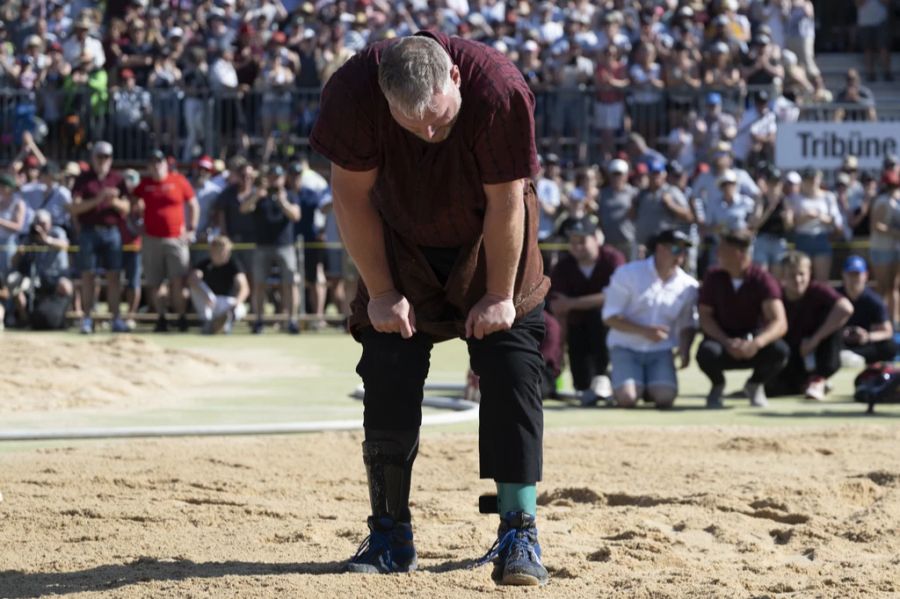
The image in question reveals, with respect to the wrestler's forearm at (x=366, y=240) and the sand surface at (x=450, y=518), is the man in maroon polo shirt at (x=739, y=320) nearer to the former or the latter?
the sand surface at (x=450, y=518)

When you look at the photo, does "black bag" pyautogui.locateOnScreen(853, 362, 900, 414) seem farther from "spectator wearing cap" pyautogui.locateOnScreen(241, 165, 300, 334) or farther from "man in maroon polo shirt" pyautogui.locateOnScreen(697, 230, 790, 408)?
"spectator wearing cap" pyautogui.locateOnScreen(241, 165, 300, 334)

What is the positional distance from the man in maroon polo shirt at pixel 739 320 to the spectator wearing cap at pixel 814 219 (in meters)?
5.92

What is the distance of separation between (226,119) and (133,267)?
3747 mm

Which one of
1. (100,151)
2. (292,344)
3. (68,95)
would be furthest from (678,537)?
(68,95)

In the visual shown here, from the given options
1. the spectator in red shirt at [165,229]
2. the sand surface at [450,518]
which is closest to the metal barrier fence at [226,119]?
the spectator in red shirt at [165,229]

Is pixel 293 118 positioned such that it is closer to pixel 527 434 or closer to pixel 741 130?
pixel 741 130

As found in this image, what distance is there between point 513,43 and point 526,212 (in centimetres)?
1660

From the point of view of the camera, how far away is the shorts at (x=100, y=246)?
60.4ft

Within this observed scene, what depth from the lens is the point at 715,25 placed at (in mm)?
21625

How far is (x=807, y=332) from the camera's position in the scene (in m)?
12.7

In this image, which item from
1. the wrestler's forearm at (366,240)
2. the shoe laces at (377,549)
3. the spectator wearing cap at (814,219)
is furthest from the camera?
the spectator wearing cap at (814,219)

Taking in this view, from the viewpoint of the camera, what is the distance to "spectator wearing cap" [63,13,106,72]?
73.9ft

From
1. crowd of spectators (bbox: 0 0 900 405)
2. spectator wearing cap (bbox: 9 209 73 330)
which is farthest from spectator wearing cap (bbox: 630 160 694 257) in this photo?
spectator wearing cap (bbox: 9 209 73 330)

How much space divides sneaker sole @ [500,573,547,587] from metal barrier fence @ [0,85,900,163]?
52.0ft
